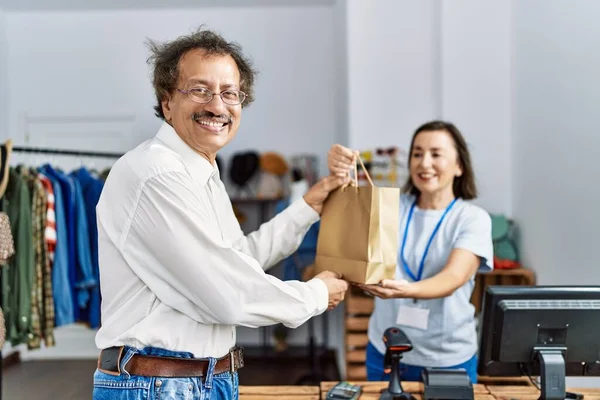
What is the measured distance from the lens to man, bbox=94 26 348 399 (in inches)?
49.8

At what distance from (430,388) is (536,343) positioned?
0.31 m

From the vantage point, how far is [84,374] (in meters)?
5.02

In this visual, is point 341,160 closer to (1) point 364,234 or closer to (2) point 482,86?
(1) point 364,234

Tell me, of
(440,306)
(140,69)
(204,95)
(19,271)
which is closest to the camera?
(204,95)

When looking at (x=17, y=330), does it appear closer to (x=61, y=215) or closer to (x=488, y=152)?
(x=61, y=215)

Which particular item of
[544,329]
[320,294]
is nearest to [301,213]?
[320,294]

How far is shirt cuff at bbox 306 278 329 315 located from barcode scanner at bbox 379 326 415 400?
34 centimetres

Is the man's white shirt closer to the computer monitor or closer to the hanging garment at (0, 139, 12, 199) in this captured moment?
the computer monitor

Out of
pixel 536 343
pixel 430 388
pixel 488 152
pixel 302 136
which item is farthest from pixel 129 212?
pixel 302 136

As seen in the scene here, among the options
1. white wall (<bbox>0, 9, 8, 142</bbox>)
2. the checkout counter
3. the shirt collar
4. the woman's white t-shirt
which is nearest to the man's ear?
the shirt collar

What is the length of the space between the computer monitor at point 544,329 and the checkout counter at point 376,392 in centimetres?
22

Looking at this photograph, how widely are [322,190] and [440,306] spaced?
0.60m

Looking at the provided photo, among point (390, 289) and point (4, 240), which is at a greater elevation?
point (4, 240)

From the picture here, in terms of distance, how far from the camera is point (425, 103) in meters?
4.41
